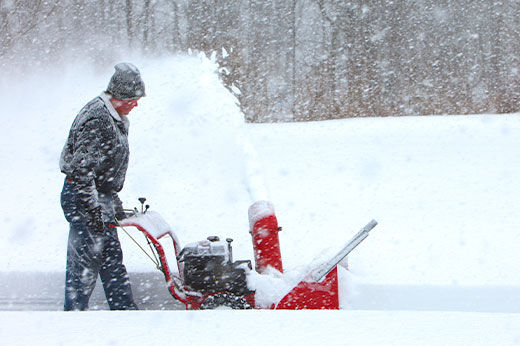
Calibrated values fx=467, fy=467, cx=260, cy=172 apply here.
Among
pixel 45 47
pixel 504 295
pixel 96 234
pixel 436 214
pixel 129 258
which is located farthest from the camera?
pixel 45 47

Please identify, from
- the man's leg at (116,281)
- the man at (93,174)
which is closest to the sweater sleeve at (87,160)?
the man at (93,174)

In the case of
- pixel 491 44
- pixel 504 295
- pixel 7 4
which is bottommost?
pixel 504 295

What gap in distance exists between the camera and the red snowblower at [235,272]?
2244 millimetres

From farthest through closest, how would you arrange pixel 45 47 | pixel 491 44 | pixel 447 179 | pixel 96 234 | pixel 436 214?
Result: pixel 45 47 → pixel 491 44 → pixel 447 179 → pixel 436 214 → pixel 96 234

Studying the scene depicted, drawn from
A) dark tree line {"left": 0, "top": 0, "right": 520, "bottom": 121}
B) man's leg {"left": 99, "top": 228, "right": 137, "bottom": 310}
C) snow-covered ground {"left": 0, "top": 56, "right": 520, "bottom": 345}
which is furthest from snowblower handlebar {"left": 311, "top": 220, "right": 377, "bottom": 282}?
dark tree line {"left": 0, "top": 0, "right": 520, "bottom": 121}

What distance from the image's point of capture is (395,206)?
475 cm

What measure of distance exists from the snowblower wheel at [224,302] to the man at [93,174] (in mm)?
632

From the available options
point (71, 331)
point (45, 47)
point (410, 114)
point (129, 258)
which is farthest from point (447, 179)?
point (45, 47)

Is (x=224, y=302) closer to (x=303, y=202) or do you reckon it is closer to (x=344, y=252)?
(x=344, y=252)

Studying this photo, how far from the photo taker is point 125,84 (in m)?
2.35

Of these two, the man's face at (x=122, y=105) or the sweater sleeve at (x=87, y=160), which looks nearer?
the sweater sleeve at (x=87, y=160)

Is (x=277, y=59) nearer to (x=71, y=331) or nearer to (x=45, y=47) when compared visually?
(x=45, y=47)

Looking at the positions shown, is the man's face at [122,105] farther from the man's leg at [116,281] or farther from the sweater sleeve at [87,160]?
the man's leg at [116,281]

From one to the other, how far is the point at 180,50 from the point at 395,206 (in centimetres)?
439
